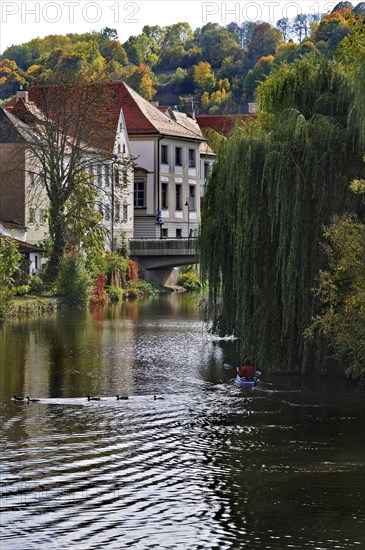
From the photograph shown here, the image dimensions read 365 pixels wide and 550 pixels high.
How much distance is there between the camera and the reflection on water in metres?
21.0

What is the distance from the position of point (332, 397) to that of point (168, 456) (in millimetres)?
8612

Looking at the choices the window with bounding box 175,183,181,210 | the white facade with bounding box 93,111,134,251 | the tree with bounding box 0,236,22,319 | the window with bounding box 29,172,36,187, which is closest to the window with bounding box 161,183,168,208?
the window with bounding box 175,183,181,210

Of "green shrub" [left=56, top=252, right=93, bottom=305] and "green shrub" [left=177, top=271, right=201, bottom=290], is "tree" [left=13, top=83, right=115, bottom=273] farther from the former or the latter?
"green shrub" [left=177, top=271, right=201, bottom=290]

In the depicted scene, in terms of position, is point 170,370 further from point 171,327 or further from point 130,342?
point 171,327

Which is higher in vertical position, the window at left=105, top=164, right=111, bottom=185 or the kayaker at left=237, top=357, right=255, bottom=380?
the window at left=105, top=164, right=111, bottom=185

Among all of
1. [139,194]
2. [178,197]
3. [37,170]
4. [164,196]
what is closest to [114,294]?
[37,170]

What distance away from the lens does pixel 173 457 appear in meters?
26.3

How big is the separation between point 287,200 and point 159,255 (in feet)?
156

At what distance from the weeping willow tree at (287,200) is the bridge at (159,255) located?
41235 mm

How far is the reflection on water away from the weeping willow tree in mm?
1618

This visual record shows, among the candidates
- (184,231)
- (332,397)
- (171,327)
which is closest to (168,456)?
(332,397)

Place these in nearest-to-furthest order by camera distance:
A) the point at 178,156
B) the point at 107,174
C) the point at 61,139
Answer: the point at 107,174 < the point at 61,139 < the point at 178,156

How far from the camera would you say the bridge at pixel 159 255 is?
80.2 meters

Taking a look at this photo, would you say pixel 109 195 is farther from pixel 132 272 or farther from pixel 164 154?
pixel 164 154
